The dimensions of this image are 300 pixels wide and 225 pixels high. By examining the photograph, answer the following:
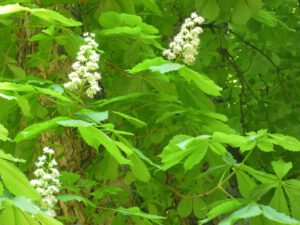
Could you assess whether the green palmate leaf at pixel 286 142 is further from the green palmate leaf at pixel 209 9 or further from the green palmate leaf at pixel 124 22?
the green palmate leaf at pixel 209 9

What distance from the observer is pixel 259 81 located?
447 centimetres

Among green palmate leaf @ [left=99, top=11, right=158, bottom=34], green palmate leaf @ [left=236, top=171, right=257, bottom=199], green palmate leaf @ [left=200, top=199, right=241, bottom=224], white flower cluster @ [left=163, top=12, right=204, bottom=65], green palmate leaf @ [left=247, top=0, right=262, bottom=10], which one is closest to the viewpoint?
green palmate leaf @ [left=200, top=199, right=241, bottom=224]

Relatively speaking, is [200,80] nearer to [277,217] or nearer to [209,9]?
[277,217]

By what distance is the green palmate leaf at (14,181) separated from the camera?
1.22 meters

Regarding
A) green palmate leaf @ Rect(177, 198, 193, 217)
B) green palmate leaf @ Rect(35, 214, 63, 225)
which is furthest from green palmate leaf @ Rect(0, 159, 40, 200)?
green palmate leaf @ Rect(177, 198, 193, 217)

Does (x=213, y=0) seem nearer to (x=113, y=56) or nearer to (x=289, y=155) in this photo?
(x=113, y=56)

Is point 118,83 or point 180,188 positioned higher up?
point 118,83

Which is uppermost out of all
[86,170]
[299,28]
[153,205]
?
[299,28]

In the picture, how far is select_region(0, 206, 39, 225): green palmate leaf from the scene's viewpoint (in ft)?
3.67

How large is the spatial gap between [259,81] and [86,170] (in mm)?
2300

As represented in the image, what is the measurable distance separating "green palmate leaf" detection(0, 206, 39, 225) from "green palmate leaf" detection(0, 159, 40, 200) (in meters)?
0.09

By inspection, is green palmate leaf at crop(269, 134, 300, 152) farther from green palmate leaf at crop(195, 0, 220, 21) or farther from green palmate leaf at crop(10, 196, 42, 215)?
green palmate leaf at crop(195, 0, 220, 21)

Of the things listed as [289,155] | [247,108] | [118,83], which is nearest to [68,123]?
[118,83]

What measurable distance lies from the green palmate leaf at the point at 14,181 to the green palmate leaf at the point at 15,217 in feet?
0.29
